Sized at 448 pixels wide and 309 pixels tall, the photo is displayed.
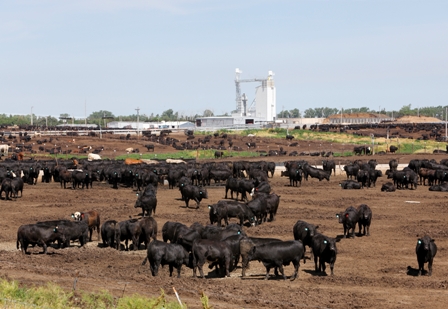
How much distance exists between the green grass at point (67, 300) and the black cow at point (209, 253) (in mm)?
4255

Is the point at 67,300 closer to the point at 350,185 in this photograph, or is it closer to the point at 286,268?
the point at 286,268

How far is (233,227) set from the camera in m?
22.0

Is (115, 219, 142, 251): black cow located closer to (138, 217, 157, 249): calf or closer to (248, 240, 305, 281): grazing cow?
(138, 217, 157, 249): calf

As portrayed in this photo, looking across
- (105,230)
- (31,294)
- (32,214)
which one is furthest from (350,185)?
(31,294)

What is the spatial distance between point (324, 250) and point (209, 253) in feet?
10.6

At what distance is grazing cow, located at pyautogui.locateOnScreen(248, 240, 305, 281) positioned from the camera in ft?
62.4

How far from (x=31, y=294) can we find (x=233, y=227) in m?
8.69

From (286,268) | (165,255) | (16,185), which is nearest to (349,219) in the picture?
(286,268)

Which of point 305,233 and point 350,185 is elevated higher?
point 305,233

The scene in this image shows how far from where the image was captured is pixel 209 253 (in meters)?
19.0

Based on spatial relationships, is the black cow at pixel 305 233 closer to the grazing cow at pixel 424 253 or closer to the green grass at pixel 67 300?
the grazing cow at pixel 424 253

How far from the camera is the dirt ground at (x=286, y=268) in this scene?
16.5m

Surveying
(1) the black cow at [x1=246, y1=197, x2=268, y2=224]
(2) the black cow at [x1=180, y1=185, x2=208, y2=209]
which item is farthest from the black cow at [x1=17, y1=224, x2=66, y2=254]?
(2) the black cow at [x1=180, y1=185, x2=208, y2=209]

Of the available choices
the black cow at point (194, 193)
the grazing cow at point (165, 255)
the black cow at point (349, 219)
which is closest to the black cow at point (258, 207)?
the black cow at point (349, 219)
